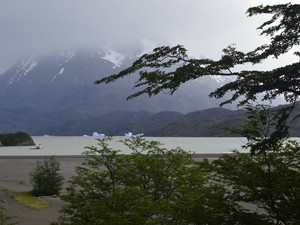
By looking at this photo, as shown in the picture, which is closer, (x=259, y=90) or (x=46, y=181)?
(x=259, y=90)

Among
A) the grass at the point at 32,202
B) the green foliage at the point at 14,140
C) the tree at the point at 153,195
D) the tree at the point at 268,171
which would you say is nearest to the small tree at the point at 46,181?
the grass at the point at 32,202

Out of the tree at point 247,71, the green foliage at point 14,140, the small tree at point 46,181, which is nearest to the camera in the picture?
the tree at point 247,71

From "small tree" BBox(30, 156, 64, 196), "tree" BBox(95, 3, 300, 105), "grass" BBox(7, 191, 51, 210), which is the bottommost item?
"grass" BBox(7, 191, 51, 210)

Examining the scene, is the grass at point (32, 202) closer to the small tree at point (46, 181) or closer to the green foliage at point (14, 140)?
the small tree at point (46, 181)

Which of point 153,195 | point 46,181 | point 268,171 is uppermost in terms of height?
point 268,171

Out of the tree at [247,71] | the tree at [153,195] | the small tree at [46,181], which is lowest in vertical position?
the small tree at [46,181]

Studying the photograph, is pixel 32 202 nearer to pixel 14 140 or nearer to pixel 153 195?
pixel 153 195

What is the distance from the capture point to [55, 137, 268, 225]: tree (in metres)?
9.56

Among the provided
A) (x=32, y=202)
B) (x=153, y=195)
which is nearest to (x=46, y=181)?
(x=32, y=202)

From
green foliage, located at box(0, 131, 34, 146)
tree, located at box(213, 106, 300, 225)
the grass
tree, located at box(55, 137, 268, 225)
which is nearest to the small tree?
the grass

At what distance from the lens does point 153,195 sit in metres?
11.8

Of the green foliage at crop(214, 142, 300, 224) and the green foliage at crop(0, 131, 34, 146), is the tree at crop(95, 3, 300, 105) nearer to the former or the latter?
the green foliage at crop(214, 142, 300, 224)

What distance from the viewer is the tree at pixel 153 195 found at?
9562 millimetres

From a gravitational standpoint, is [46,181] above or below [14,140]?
below
